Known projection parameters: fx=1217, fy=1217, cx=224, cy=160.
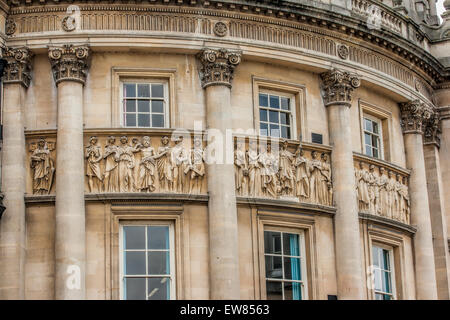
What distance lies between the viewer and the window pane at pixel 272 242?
104 feet

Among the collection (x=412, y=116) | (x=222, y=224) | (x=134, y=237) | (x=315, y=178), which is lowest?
(x=134, y=237)

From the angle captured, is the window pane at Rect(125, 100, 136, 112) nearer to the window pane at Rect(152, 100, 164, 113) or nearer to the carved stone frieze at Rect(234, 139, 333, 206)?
the window pane at Rect(152, 100, 164, 113)

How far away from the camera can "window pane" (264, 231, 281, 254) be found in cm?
3162

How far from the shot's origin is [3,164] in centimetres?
3045

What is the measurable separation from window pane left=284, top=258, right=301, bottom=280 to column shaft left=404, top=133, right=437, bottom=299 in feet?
14.9

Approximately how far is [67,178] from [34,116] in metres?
2.19

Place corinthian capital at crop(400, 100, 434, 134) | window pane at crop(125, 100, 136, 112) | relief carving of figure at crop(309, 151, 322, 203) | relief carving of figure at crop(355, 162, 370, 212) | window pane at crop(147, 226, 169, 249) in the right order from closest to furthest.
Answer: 1. window pane at crop(147, 226, 169, 249)
2. window pane at crop(125, 100, 136, 112)
3. relief carving of figure at crop(309, 151, 322, 203)
4. relief carving of figure at crop(355, 162, 370, 212)
5. corinthian capital at crop(400, 100, 434, 134)

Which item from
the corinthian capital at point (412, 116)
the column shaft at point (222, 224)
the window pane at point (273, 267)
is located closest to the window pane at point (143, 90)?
the column shaft at point (222, 224)

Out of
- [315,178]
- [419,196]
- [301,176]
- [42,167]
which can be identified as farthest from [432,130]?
[42,167]

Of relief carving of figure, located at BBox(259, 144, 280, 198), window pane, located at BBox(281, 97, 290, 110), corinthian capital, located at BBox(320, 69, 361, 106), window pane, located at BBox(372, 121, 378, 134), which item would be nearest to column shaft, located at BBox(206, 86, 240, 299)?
relief carving of figure, located at BBox(259, 144, 280, 198)

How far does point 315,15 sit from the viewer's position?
33188 millimetres

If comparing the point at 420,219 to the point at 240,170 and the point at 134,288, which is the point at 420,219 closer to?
the point at 240,170

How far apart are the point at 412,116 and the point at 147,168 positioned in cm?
922

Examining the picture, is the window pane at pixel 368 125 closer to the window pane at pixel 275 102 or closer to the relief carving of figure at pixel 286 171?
the window pane at pixel 275 102
